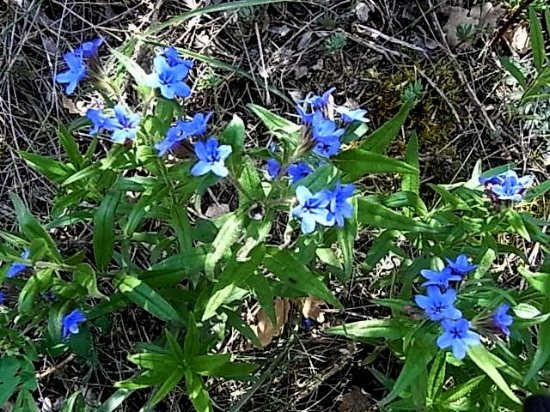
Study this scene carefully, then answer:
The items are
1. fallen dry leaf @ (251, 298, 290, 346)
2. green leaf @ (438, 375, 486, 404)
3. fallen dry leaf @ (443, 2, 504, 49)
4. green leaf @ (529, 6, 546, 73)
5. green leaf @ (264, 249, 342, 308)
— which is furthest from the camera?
fallen dry leaf @ (443, 2, 504, 49)

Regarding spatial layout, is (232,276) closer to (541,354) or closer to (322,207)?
(322,207)

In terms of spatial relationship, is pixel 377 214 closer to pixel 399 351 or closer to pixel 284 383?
pixel 399 351

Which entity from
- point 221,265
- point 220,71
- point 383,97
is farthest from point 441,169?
point 221,265

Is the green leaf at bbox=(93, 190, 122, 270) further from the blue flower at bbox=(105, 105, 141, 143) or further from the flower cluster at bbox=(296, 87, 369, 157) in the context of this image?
the flower cluster at bbox=(296, 87, 369, 157)

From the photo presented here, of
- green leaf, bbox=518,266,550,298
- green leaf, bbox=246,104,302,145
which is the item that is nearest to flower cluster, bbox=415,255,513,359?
green leaf, bbox=518,266,550,298

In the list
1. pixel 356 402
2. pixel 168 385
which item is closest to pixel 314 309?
pixel 356 402

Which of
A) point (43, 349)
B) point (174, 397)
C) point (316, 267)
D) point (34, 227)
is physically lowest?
point (174, 397)
